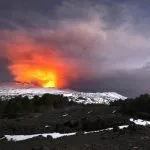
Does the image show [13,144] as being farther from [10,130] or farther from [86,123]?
[10,130]

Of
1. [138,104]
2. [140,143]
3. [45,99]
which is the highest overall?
[45,99]

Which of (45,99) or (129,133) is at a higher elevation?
(45,99)

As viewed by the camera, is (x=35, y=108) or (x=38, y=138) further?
(x=35, y=108)

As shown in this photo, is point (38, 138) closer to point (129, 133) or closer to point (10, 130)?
point (129, 133)

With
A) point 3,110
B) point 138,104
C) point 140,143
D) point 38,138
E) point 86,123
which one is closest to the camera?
point 140,143

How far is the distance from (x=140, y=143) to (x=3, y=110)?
69038mm

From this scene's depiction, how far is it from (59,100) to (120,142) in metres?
101

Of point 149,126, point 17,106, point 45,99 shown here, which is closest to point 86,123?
point 149,126

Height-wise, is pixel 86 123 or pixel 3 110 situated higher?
pixel 3 110

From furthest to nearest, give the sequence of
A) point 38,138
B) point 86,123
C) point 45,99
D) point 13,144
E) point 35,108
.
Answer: point 45,99
point 35,108
point 86,123
point 38,138
point 13,144

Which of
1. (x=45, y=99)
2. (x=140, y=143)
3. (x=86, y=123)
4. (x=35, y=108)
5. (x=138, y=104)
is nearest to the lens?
(x=140, y=143)

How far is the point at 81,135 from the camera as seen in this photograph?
39.4 meters

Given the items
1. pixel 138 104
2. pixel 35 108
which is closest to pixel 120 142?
pixel 138 104

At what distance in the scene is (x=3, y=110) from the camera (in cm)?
9900
